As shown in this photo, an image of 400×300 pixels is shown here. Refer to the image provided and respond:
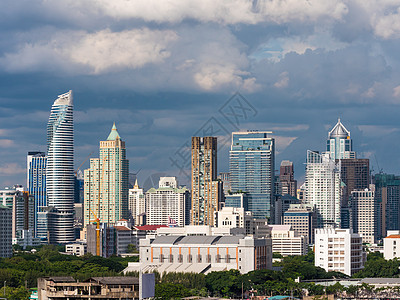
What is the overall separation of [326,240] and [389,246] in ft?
113

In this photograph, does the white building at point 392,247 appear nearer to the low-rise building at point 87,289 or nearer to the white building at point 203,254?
the white building at point 203,254

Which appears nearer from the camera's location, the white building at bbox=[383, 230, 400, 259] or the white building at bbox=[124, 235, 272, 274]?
the white building at bbox=[124, 235, 272, 274]

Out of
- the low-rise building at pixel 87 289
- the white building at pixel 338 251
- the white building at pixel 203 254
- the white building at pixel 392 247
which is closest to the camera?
the low-rise building at pixel 87 289

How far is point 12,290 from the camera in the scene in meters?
101

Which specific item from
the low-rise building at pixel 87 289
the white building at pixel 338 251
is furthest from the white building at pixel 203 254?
the low-rise building at pixel 87 289

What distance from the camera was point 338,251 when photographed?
138 m

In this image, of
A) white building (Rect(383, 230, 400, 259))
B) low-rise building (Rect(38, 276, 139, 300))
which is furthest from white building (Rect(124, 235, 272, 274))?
low-rise building (Rect(38, 276, 139, 300))

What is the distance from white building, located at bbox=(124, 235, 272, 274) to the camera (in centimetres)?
13175

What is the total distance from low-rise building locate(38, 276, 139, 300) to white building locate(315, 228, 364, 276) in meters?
53.1

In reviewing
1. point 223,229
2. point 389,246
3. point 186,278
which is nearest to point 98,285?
point 186,278

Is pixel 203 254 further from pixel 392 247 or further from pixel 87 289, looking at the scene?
pixel 87 289

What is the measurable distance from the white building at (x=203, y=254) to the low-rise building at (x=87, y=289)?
40353 millimetres

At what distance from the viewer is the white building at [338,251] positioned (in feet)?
445

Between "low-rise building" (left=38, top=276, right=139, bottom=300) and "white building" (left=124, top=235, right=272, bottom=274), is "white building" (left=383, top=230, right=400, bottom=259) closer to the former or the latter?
"white building" (left=124, top=235, right=272, bottom=274)
